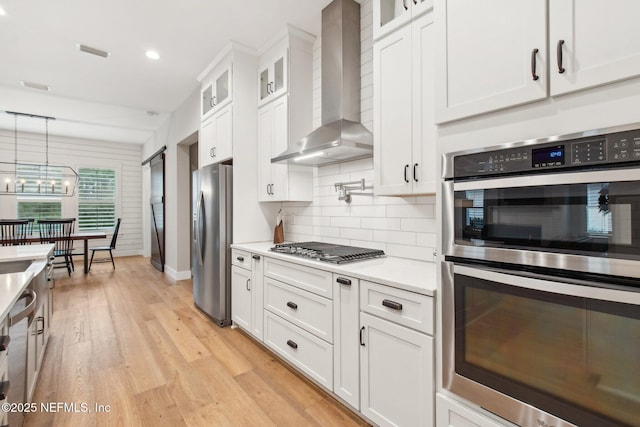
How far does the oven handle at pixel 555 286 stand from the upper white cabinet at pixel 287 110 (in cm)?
208

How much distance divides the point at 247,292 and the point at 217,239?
0.71 metres

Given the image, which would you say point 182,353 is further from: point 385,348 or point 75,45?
point 75,45

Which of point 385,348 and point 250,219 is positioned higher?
point 250,219

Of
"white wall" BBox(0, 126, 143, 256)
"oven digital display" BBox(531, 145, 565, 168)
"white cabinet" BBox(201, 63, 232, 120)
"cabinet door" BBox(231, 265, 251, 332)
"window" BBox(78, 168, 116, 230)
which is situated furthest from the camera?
"window" BBox(78, 168, 116, 230)

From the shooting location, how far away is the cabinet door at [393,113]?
6.12 feet

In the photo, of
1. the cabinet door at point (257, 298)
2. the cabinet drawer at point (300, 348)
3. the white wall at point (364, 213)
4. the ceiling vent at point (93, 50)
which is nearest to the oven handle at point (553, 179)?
the white wall at point (364, 213)

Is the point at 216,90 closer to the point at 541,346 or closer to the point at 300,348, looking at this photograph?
the point at 300,348

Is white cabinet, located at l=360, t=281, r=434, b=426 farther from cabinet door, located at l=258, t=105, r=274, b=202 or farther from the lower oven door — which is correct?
cabinet door, located at l=258, t=105, r=274, b=202

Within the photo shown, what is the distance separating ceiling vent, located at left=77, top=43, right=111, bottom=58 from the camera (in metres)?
3.29

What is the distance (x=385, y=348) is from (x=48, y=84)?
5.58 metres

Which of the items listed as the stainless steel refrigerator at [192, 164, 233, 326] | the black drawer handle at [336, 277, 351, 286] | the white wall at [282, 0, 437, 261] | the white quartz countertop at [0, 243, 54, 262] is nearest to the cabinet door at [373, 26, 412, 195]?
the white wall at [282, 0, 437, 261]

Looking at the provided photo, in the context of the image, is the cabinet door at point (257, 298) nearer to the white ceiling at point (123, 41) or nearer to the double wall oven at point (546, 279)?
the double wall oven at point (546, 279)

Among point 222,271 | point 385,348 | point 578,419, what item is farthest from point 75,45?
point 578,419

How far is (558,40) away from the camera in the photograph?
1000mm
